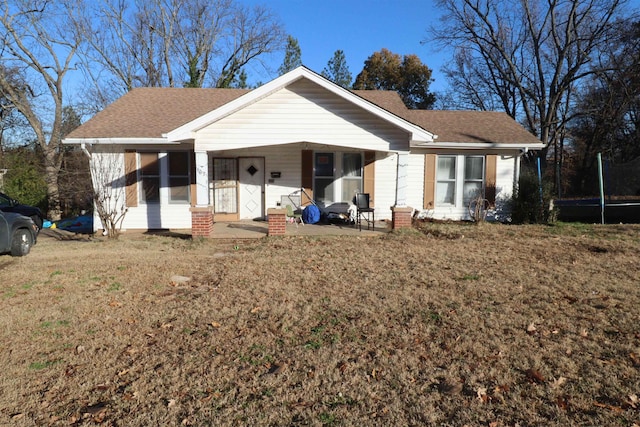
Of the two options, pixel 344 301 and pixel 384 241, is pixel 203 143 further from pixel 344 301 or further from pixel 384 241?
pixel 344 301

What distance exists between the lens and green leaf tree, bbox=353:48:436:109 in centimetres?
3772

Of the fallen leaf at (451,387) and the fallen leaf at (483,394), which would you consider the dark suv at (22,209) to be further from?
the fallen leaf at (483,394)

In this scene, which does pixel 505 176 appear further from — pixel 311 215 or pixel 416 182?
pixel 311 215

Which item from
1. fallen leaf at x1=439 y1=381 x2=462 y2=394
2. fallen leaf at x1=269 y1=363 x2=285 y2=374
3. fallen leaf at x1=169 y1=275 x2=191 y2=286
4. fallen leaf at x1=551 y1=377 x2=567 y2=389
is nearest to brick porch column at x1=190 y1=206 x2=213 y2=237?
fallen leaf at x1=169 y1=275 x2=191 y2=286

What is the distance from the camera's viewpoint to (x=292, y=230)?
414 inches

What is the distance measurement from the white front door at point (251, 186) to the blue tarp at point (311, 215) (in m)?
1.62

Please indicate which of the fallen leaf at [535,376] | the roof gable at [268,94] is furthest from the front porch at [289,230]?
the fallen leaf at [535,376]

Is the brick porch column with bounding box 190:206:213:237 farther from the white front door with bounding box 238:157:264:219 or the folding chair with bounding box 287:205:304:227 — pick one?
the white front door with bounding box 238:157:264:219

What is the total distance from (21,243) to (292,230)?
225 inches

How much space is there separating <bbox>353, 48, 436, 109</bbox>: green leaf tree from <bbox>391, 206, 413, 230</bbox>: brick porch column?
2905 cm

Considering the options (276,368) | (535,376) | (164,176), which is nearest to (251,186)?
(164,176)

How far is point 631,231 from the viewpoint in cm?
1031

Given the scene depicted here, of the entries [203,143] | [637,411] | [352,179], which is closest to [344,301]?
[637,411]

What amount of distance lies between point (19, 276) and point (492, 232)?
32.4 feet
